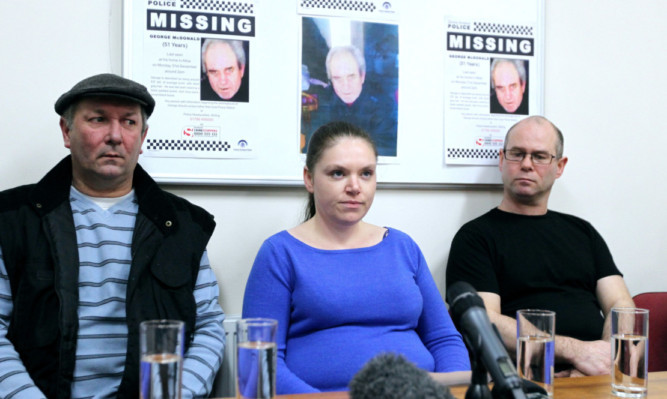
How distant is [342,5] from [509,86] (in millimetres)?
769

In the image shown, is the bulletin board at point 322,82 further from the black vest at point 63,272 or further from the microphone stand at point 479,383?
the microphone stand at point 479,383

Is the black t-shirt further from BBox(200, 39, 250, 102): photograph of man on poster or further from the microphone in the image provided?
the microphone

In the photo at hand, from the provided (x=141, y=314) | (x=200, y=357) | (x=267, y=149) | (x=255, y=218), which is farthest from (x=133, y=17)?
(x=200, y=357)

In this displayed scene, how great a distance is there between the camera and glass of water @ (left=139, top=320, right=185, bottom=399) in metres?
0.85

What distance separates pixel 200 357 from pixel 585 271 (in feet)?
4.81

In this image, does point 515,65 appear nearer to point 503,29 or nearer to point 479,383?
point 503,29

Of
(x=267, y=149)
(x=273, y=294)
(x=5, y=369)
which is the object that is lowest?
(x=5, y=369)

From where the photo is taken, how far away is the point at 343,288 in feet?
5.48

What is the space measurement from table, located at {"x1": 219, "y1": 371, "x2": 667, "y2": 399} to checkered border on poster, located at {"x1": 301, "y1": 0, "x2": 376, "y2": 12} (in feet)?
4.85

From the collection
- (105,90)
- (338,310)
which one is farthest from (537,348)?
(105,90)

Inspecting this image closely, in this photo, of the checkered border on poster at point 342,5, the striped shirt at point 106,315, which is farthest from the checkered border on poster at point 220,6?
the striped shirt at point 106,315

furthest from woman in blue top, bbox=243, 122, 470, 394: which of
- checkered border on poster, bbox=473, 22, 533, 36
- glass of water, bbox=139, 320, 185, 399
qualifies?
checkered border on poster, bbox=473, 22, 533, 36

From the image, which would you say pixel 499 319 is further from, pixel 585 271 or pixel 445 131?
pixel 445 131

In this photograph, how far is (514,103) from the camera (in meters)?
2.42
